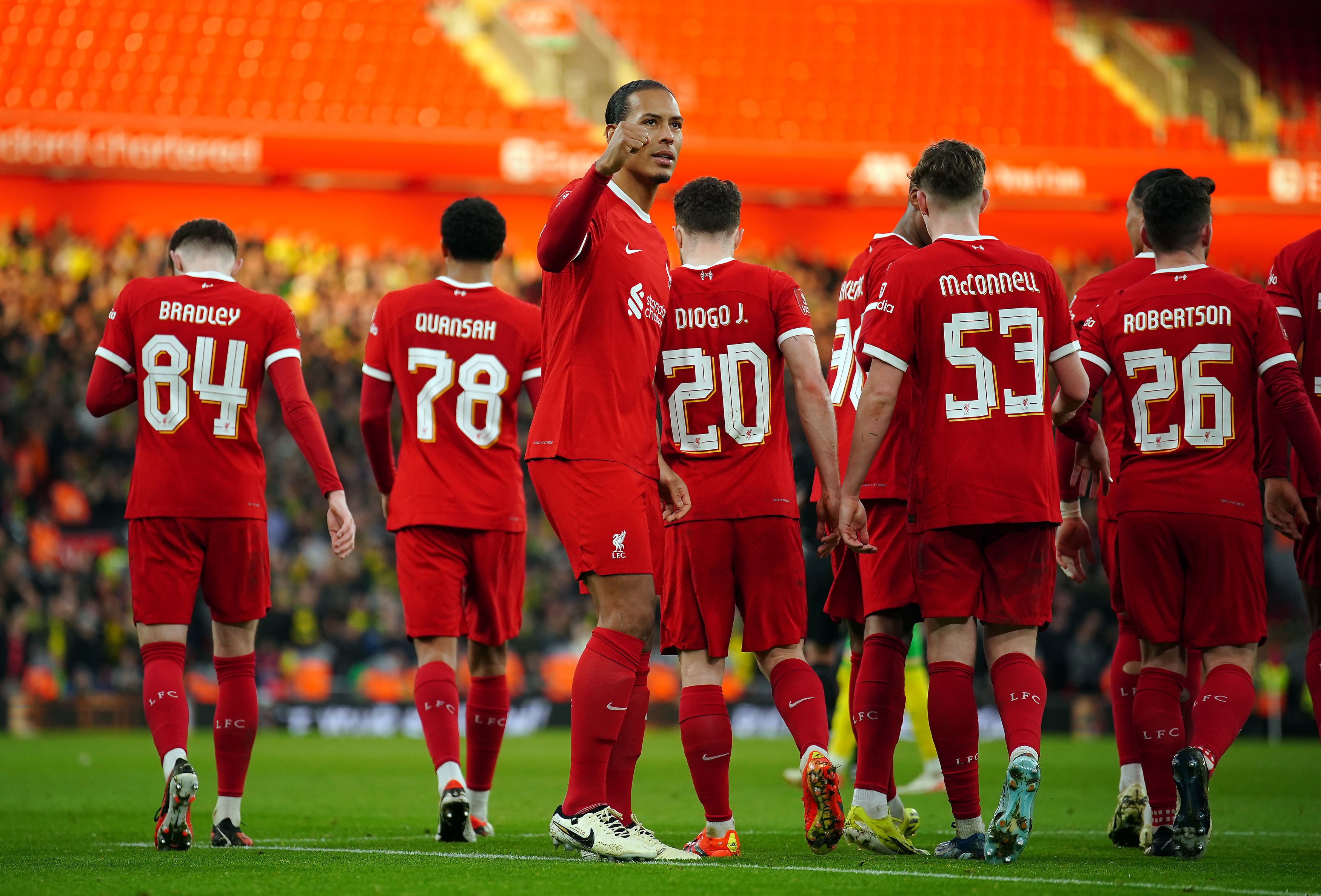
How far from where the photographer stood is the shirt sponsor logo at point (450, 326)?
630 centimetres

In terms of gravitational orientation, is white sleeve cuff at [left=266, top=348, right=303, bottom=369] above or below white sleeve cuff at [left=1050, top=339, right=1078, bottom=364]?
above

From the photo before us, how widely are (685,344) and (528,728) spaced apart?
37.7 feet

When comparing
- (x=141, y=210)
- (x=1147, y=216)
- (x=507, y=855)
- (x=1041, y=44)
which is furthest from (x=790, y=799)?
(x=1041, y=44)

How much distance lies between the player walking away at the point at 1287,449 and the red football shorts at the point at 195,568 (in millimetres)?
3880

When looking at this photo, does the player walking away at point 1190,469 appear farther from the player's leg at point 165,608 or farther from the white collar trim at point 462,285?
the player's leg at point 165,608

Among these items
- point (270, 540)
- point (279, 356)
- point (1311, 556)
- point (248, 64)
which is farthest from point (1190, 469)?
point (248, 64)

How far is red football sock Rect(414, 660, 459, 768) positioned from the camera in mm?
5977

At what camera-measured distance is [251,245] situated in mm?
21484

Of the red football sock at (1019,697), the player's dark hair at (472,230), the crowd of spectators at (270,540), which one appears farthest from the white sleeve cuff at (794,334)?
the crowd of spectators at (270,540)

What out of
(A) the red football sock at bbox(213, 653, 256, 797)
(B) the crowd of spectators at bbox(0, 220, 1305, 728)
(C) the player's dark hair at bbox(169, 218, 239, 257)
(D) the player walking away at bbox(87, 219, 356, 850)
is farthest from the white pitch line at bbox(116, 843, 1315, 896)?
(B) the crowd of spectators at bbox(0, 220, 1305, 728)

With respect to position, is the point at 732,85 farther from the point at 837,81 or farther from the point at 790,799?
the point at 790,799

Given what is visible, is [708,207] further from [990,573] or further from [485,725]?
[485,725]

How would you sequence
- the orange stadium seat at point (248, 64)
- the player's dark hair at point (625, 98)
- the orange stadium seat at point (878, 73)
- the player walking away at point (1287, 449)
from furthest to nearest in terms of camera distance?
the orange stadium seat at point (878, 73), the orange stadium seat at point (248, 64), the player walking away at point (1287, 449), the player's dark hair at point (625, 98)

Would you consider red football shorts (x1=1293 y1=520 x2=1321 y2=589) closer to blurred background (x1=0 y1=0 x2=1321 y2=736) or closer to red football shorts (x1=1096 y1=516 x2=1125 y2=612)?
red football shorts (x1=1096 y1=516 x2=1125 y2=612)
